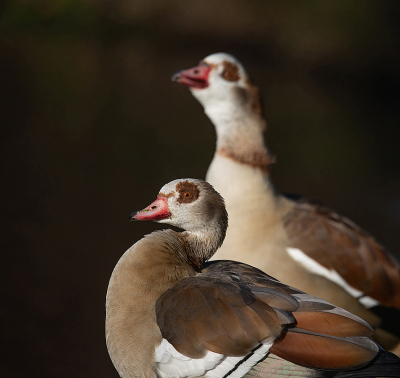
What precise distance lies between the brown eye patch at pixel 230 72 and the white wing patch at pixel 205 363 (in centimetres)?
132

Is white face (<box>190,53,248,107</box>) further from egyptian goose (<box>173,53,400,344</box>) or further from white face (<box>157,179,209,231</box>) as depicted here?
white face (<box>157,179,209,231</box>)

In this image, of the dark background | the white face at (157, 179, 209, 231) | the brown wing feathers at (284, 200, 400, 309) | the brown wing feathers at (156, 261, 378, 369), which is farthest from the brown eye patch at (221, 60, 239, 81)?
the dark background

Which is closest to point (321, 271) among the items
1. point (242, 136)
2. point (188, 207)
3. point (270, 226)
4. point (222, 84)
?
point (270, 226)

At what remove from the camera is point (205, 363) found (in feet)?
3.80

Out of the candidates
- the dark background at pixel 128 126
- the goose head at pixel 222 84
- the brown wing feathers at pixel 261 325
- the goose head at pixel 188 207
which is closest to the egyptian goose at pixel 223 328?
the brown wing feathers at pixel 261 325

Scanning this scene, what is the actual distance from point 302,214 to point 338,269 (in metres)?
0.28

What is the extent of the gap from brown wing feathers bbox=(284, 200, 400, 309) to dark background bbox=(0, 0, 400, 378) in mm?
1161

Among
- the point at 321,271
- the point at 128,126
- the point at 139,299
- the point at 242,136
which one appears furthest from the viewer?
the point at 128,126

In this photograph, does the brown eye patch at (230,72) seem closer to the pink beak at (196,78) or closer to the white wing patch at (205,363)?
the pink beak at (196,78)

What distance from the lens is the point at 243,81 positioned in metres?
2.20

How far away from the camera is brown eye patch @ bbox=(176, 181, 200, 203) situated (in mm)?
1411

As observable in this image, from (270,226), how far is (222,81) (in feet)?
2.17

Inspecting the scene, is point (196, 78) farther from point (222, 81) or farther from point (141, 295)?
point (141, 295)

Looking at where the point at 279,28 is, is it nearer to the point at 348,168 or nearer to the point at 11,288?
the point at 348,168
